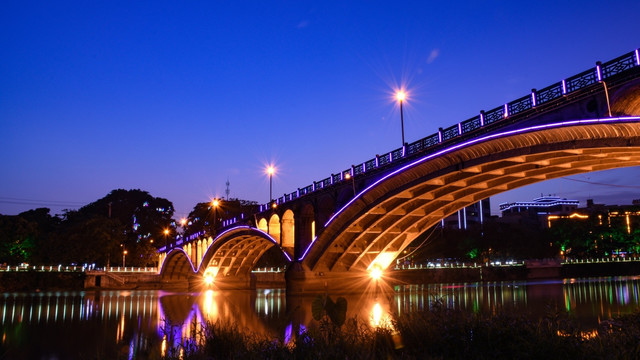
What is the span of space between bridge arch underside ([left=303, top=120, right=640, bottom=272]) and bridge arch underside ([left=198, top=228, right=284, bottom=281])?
22128 mm

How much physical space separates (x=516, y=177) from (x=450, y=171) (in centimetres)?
708

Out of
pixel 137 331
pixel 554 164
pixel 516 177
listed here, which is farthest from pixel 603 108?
pixel 137 331

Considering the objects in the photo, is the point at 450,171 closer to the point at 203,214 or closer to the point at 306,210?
the point at 306,210

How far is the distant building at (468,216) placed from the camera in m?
136

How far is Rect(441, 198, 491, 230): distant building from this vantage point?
136375 millimetres

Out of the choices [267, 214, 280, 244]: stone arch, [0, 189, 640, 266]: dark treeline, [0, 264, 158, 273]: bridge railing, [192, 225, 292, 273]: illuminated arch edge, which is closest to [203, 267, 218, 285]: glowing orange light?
[192, 225, 292, 273]: illuminated arch edge

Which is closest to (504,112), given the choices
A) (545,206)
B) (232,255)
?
(232,255)

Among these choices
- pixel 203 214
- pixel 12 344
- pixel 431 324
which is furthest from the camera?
pixel 203 214

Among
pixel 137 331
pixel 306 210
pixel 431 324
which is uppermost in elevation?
pixel 306 210

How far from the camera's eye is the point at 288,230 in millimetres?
52031

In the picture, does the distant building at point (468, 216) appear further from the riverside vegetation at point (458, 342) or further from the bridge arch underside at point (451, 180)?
the riverside vegetation at point (458, 342)

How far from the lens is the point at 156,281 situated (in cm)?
8875

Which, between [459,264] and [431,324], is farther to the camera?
[459,264]

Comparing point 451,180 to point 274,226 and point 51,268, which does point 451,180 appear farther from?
point 51,268
